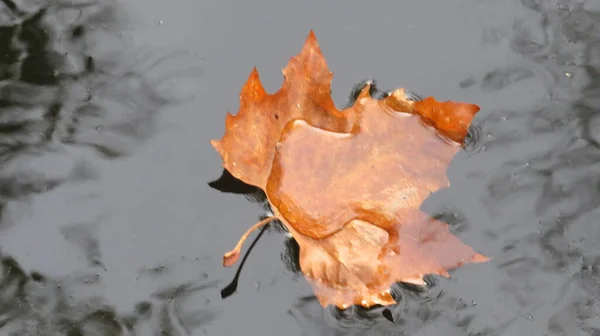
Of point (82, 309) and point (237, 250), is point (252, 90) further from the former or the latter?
point (82, 309)

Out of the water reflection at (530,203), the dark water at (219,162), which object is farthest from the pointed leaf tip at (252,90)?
the water reflection at (530,203)

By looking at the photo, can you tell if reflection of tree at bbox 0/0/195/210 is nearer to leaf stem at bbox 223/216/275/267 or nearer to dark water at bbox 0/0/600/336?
dark water at bbox 0/0/600/336

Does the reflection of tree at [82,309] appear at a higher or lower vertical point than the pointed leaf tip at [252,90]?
lower

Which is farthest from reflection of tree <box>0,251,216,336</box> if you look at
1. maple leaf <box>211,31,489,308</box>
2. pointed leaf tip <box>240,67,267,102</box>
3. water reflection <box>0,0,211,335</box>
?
pointed leaf tip <box>240,67,267,102</box>

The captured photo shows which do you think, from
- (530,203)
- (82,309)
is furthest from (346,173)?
(82,309)

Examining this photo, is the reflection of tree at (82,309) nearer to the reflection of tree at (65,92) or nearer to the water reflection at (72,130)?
the water reflection at (72,130)

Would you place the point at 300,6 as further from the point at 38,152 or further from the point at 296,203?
the point at 38,152
